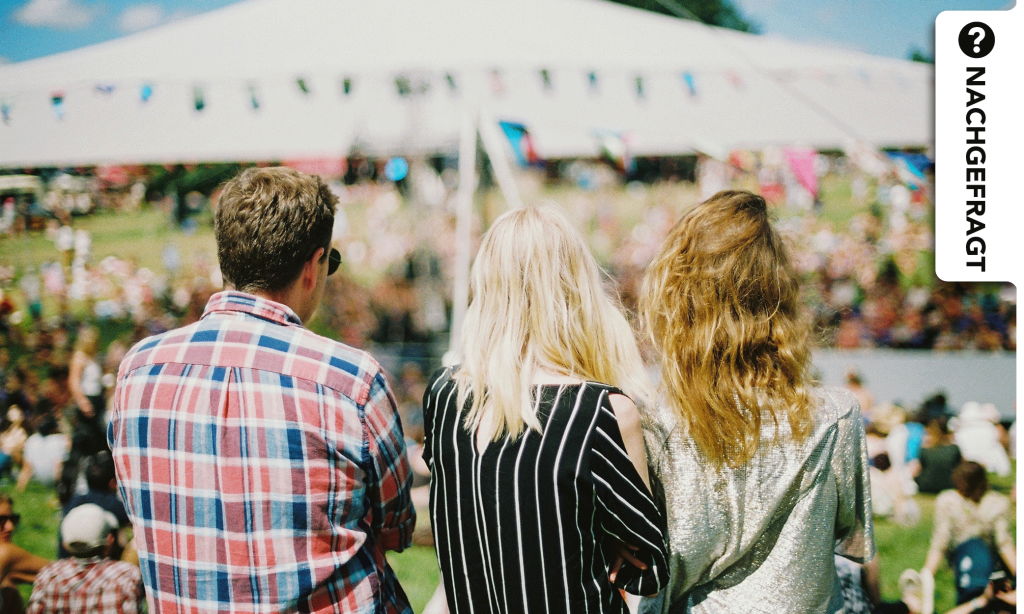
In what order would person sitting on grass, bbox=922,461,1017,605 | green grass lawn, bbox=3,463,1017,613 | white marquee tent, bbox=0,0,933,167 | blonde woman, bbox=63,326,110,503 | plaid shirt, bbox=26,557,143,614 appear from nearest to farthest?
plaid shirt, bbox=26,557,143,614 → person sitting on grass, bbox=922,461,1017,605 → green grass lawn, bbox=3,463,1017,613 → blonde woman, bbox=63,326,110,503 → white marquee tent, bbox=0,0,933,167

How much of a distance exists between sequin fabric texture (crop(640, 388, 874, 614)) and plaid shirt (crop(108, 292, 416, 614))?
0.56 meters

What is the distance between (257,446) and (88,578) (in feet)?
4.87

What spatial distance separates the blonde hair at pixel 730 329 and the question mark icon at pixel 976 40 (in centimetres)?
114

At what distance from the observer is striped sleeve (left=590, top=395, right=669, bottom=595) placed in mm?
1124

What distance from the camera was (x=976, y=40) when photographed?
189cm

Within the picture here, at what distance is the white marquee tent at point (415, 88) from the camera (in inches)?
162

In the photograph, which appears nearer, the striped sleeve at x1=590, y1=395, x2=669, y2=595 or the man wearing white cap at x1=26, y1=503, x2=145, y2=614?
the striped sleeve at x1=590, y1=395, x2=669, y2=595

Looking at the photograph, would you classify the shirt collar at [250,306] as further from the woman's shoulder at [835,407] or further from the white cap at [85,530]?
the white cap at [85,530]

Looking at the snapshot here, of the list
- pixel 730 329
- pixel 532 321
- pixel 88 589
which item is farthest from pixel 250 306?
pixel 88 589

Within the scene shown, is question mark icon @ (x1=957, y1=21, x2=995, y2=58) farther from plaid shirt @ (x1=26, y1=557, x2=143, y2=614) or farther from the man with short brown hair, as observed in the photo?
plaid shirt @ (x1=26, y1=557, x2=143, y2=614)

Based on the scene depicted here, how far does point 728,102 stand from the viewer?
4406 millimetres

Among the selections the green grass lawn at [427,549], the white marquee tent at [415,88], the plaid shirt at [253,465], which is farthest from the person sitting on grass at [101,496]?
the white marquee tent at [415,88]

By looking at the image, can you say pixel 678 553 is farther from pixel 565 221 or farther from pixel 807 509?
pixel 565 221

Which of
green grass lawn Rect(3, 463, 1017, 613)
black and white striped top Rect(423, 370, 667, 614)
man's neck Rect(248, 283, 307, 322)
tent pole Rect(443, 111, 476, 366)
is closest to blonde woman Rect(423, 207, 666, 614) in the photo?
black and white striped top Rect(423, 370, 667, 614)
